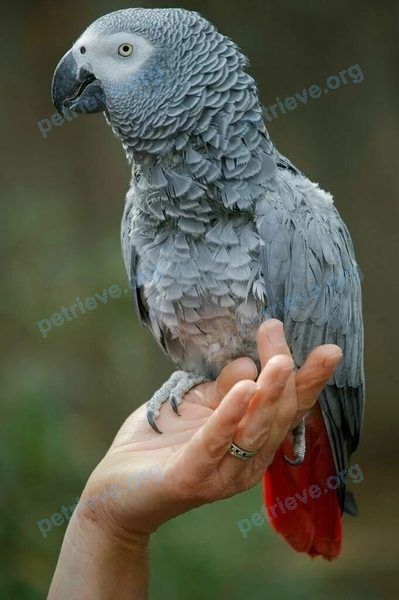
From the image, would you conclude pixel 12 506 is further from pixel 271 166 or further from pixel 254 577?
pixel 271 166

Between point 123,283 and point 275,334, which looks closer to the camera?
point 275,334

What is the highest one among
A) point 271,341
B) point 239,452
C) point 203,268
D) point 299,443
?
point 203,268

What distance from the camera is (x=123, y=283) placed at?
7.67ft

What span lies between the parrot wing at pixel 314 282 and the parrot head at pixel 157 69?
0.69 ft

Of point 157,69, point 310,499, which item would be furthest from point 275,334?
point 310,499

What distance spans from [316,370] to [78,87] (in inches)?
26.6

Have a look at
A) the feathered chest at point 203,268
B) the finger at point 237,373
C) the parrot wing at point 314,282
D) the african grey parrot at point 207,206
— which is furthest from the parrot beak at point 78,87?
the finger at point 237,373

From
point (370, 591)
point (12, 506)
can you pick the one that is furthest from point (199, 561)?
point (370, 591)

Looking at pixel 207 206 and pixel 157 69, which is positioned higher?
pixel 157 69

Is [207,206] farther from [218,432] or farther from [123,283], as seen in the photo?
[123,283]

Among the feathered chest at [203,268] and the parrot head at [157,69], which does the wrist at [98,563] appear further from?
the parrot head at [157,69]

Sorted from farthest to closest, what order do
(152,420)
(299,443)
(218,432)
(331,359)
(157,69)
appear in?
(299,443) < (152,420) < (157,69) < (331,359) < (218,432)

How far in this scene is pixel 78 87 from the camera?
1386 mm

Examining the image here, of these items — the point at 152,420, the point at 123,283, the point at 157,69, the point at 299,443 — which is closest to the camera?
the point at 157,69
